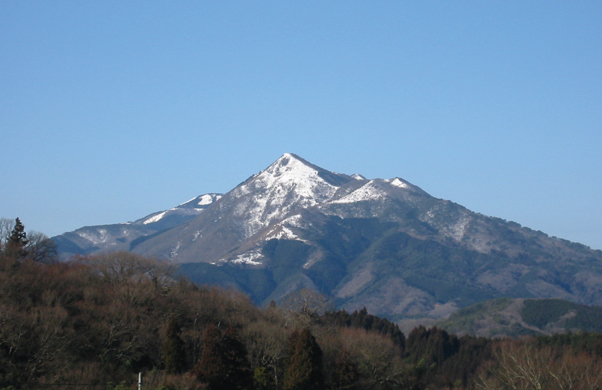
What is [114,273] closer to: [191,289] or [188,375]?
[191,289]

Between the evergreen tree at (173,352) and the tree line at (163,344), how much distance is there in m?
0.08

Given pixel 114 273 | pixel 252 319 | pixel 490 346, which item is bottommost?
pixel 490 346

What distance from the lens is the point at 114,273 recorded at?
82062 millimetres

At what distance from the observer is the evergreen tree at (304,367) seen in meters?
62.8

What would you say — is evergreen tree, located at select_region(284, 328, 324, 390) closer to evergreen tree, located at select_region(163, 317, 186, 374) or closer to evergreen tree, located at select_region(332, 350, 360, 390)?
evergreen tree, located at select_region(332, 350, 360, 390)

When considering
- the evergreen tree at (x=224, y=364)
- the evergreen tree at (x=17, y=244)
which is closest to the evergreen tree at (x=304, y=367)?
the evergreen tree at (x=224, y=364)

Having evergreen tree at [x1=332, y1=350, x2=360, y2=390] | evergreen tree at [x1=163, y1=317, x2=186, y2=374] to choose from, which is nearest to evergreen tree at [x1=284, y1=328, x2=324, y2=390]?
evergreen tree at [x1=332, y1=350, x2=360, y2=390]

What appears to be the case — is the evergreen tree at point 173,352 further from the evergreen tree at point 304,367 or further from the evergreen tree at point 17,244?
the evergreen tree at point 17,244

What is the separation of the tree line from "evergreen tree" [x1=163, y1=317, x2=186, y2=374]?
3.2 inches

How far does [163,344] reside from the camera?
6256cm

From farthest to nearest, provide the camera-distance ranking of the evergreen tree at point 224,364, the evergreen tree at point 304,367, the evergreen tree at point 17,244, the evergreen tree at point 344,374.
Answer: the evergreen tree at point 17,244, the evergreen tree at point 344,374, the evergreen tree at point 304,367, the evergreen tree at point 224,364

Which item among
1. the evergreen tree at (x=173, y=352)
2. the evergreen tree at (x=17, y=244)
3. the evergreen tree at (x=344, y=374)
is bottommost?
the evergreen tree at (x=344, y=374)

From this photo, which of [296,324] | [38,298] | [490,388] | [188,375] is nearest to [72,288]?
[38,298]

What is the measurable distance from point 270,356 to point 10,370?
23400mm
